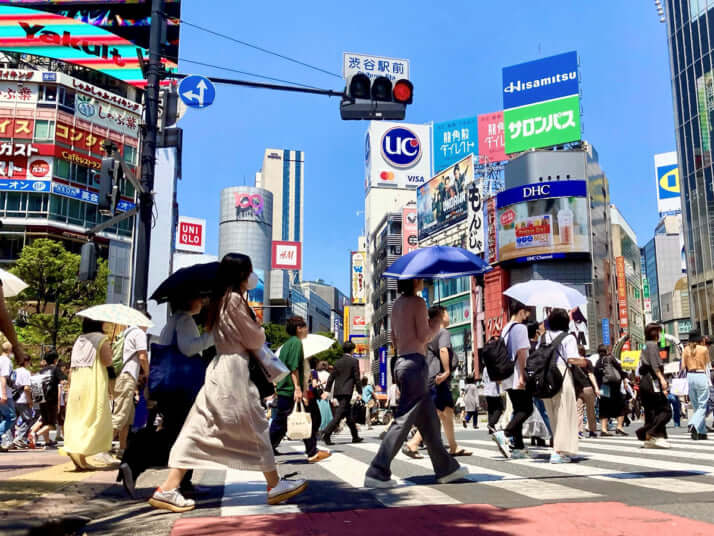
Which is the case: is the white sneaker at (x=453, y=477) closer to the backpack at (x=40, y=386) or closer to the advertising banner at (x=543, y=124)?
the backpack at (x=40, y=386)

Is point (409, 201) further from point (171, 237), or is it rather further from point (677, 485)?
point (677, 485)

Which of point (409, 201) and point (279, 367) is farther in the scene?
point (409, 201)

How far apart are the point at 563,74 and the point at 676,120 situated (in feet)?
38.2

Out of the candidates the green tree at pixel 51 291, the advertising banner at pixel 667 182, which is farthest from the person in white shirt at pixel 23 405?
the advertising banner at pixel 667 182

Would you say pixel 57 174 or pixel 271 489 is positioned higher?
pixel 57 174

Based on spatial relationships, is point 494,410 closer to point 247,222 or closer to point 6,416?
point 6,416

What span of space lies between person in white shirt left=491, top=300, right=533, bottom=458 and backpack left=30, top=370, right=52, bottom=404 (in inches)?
312

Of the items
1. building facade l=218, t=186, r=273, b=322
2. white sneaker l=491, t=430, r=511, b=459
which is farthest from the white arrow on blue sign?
building facade l=218, t=186, r=273, b=322

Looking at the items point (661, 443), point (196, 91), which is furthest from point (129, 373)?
point (661, 443)

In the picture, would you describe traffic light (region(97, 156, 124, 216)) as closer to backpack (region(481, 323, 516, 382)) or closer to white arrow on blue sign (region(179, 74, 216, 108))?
white arrow on blue sign (region(179, 74, 216, 108))

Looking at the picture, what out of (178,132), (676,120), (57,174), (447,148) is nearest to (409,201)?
(447,148)

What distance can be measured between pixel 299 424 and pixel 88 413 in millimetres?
2123

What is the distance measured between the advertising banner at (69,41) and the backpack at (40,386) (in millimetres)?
44583

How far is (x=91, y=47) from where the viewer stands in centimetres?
5166
